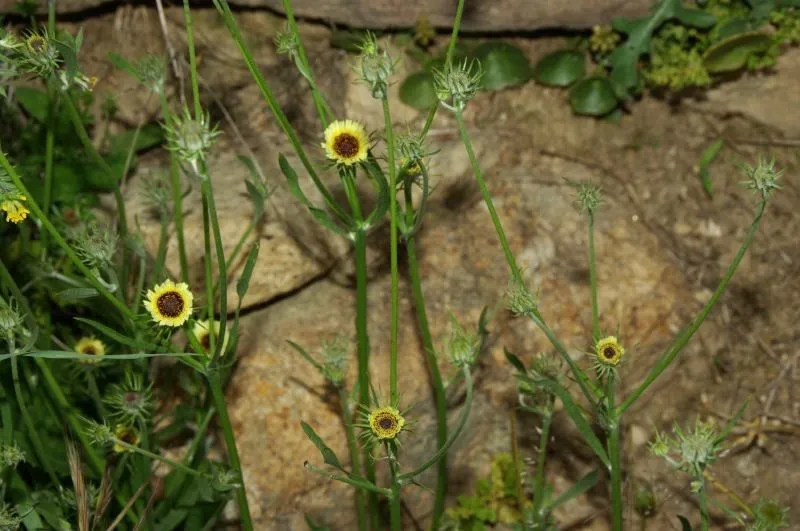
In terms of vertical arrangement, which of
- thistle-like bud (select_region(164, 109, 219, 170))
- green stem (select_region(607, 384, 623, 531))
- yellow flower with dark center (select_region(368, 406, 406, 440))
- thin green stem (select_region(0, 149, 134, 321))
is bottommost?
yellow flower with dark center (select_region(368, 406, 406, 440))

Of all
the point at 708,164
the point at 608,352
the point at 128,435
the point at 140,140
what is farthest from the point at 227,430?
the point at 708,164

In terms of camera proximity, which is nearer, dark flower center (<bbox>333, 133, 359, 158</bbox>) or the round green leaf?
dark flower center (<bbox>333, 133, 359, 158</bbox>)

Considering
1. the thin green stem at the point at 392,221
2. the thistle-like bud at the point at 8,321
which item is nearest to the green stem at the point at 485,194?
the thin green stem at the point at 392,221

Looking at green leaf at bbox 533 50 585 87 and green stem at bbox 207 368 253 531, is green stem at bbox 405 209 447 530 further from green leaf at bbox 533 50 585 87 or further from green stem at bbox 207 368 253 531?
green leaf at bbox 533 50 585 87

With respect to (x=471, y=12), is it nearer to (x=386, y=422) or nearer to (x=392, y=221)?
(x=392, y=221)

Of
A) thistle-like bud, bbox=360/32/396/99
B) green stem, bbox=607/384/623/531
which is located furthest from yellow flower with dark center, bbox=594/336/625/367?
thistle-like bud, bbox=360/32/396/99

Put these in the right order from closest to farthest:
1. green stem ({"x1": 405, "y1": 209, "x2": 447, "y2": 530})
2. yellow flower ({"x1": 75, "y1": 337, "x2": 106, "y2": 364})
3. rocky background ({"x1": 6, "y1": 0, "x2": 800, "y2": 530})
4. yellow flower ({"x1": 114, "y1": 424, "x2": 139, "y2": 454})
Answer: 1. green stem ({"x1": 405, "y1": 209, "x2": 447, "y2": 530})
2. yellow flower ({"x1": 114, "y1": 424, "x2": 139, "y2": 454})
3. yellow flower ({"x1": 75, "y1": 337, "x2": 106, "y2": 364})
4. rocky background ({"x1": 6, "y1": 0, "x2": 800, "y2": 530})
